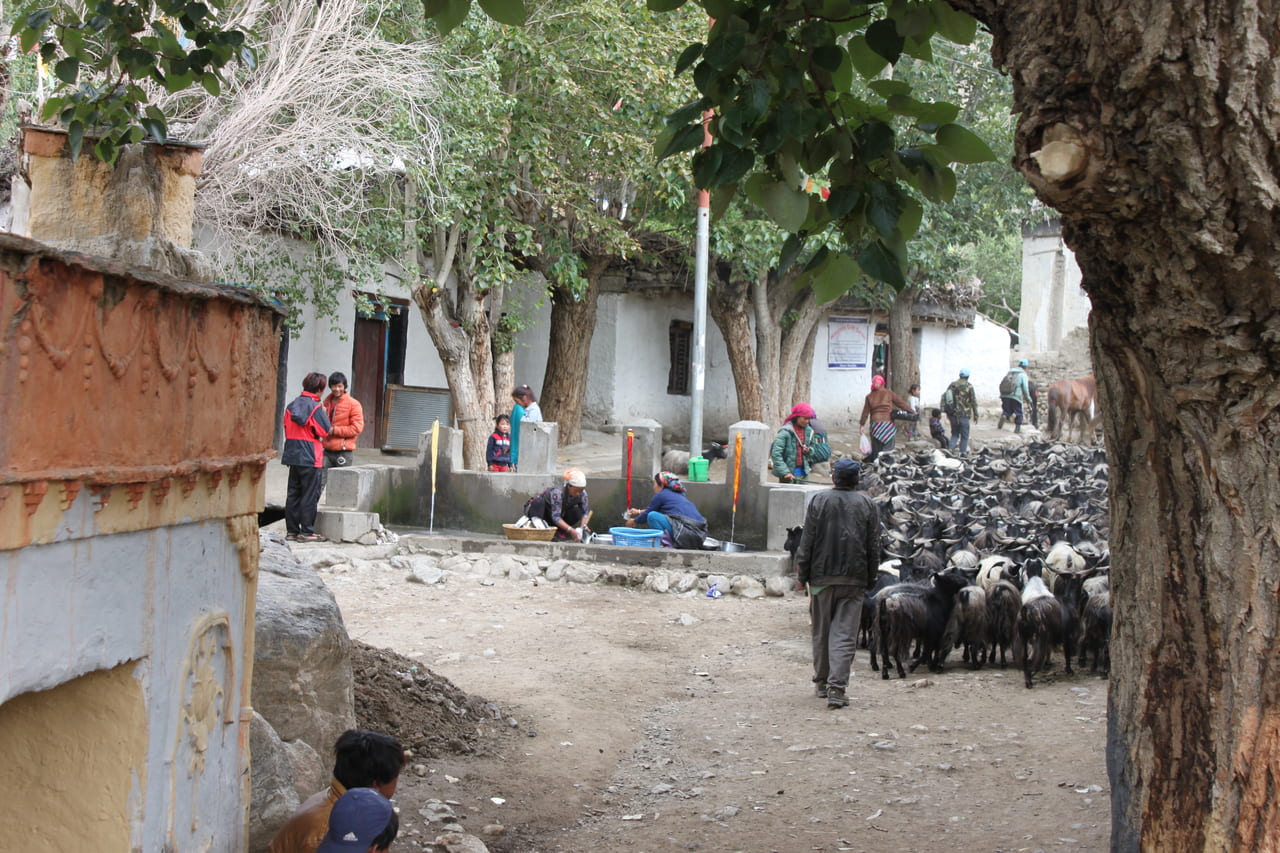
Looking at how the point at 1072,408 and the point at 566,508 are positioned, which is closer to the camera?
the point at 566,508

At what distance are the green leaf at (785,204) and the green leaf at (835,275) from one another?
0.65 feet

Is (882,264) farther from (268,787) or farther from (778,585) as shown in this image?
(778,585)

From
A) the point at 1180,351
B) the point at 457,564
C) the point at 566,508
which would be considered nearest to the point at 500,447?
the point at 566,508

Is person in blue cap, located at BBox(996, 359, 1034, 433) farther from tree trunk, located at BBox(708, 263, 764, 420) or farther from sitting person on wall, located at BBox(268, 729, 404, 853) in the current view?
sitting person on wall, located at BBox(268, 729, 404, 853)

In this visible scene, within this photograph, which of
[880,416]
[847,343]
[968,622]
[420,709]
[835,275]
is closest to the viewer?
[835,275]

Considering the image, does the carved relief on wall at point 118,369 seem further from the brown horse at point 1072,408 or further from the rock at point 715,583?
the brown horse at point 1072,408

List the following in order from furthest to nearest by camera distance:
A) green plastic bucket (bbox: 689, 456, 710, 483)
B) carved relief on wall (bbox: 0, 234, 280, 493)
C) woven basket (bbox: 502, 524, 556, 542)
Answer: green plastic bucket (bbox: 689, 456, 710, 483) → woven basket (bbox: 502, 524, 556, 542) → carved relief on wall (bbox: 0, 234, 280, 493)

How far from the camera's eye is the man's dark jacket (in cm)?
819

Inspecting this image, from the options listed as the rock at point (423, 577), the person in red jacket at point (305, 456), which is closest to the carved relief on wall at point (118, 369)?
the rock at point (423, 577)

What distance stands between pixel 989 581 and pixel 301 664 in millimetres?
5917

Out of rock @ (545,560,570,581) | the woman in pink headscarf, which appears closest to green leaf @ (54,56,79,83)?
rock @ (545,560,570,581)

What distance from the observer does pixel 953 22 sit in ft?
13.6

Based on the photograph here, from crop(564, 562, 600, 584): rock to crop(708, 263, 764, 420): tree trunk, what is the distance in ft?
33.8

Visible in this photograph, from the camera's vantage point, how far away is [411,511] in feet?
48.8
